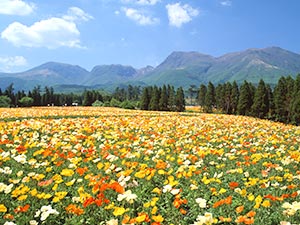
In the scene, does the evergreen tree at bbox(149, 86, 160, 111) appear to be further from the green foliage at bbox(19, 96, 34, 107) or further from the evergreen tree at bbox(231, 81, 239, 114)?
the green foliage at bbox(19, 96, 34, 107)

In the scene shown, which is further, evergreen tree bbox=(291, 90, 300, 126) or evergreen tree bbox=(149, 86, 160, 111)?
evergreen tree bbox=(149, 86, 160, 111)

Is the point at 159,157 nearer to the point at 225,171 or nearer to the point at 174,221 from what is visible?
the point at 225,171

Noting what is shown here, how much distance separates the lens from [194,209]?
4160mm

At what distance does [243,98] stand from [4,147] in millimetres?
69415

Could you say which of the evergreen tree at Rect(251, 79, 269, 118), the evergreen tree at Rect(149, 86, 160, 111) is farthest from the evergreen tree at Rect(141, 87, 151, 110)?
the evergreen tree at Rect(251, 79, 269, 118)

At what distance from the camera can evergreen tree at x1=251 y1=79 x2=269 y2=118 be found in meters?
68.3

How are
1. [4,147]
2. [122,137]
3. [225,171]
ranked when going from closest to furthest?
[225,171]
[4,147]
[122,137]

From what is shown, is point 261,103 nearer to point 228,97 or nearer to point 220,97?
point 228,97

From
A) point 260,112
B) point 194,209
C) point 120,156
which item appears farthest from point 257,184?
point 260,112

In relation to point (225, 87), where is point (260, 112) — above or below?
below

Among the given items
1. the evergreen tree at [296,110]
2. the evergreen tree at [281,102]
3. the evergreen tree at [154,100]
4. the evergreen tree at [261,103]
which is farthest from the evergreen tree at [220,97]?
the evergreen tree at [296,110]

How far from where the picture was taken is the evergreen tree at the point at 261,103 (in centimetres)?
6826

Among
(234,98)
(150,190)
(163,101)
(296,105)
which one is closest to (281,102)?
(296,105)

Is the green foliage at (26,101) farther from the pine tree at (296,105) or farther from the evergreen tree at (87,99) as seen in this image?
the pine tree at (296,105)
